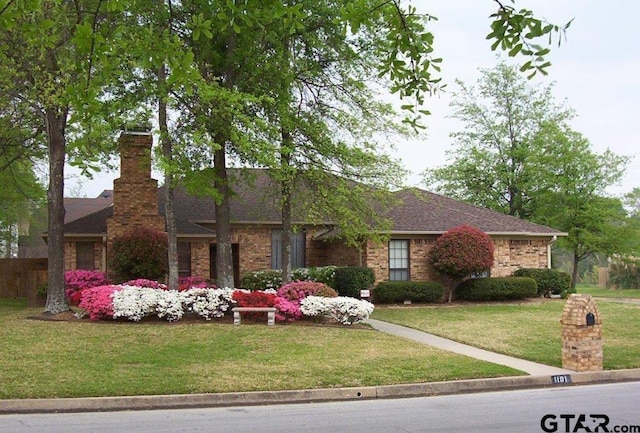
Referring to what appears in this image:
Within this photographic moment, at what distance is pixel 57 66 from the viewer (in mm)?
19406

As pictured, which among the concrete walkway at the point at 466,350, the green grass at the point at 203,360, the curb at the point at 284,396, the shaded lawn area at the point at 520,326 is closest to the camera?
the curb at the point at 284,396

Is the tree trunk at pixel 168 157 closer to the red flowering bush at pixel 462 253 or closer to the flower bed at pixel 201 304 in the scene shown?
the flower bed at pixel 201 304

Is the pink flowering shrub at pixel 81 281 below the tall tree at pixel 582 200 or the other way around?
below

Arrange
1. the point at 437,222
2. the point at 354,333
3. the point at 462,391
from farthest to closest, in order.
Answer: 1. the point at 437,222
2. the point at 354,333
3. the point at 462,391

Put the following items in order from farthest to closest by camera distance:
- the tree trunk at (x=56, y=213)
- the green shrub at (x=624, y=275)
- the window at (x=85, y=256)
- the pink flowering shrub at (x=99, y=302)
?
the green shrub at (x=624, y=275) < the window at (x=85, y=256) < the tree trunk at (x=56, y=213) < the pink flowering shrub at (x=99, y=302)

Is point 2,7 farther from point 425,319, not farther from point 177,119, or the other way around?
point 425,319

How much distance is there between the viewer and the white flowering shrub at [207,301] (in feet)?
59.5

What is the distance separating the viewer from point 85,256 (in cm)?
2506

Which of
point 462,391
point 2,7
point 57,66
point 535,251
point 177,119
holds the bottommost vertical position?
point 462,391

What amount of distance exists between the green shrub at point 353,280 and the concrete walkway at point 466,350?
424 cm

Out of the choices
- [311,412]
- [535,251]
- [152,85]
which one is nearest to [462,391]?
[311,412]

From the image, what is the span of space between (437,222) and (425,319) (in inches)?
316

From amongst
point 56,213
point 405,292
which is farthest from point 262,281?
point 56,213

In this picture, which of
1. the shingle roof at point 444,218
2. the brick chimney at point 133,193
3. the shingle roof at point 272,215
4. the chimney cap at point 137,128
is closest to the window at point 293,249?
the shingle roof at point 272,215
